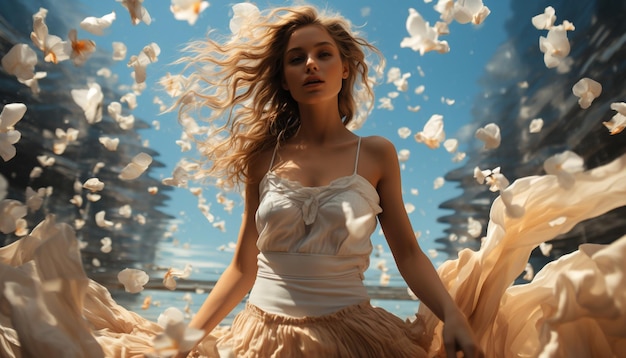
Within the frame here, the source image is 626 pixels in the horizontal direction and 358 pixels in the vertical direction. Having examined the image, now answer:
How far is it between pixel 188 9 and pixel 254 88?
2.57 feet

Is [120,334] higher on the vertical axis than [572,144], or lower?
lower

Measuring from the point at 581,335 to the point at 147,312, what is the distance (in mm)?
3832

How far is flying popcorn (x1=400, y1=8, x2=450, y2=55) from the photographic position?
5.36 feet

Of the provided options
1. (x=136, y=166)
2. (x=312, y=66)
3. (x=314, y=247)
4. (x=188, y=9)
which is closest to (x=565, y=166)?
(x=314, y=247)

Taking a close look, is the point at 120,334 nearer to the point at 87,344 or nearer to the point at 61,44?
the point at 87,344

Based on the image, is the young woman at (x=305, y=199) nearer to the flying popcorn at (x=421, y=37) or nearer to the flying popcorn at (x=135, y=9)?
the flying popcorn at (x=421, y=37)

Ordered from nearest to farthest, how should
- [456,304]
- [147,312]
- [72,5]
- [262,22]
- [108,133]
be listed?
[456,304] < [262,22] < [147,312] < [72,5] < [108,133]

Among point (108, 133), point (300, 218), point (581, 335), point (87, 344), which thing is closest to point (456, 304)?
point (581, 335)

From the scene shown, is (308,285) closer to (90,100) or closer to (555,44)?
(90,100)

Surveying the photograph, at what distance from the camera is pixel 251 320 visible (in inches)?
53.1

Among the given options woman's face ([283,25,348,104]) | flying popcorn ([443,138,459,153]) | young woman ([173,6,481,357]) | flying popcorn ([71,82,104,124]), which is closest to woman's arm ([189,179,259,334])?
young woman ([173,6,481,357])

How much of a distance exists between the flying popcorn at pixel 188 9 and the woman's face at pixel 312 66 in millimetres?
508

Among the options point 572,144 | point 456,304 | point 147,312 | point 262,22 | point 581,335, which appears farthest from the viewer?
point 147,312

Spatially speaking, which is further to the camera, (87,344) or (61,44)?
(61,44)
